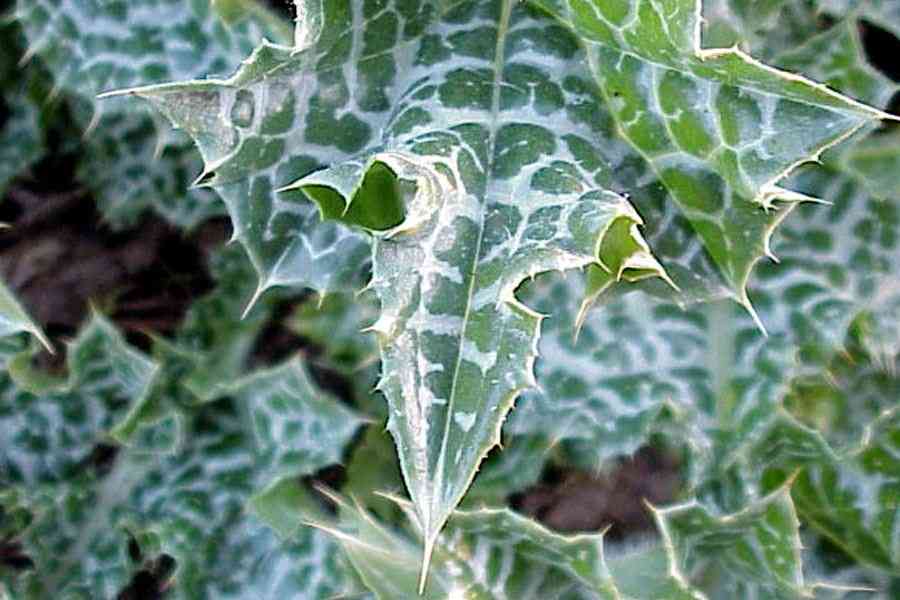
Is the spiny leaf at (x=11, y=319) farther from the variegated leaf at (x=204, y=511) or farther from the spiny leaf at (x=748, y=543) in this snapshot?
the spiny leaf at (x=748, y=543)

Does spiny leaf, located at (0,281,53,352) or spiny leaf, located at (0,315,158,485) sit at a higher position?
spiny leaf, located at (0,281,53,352)

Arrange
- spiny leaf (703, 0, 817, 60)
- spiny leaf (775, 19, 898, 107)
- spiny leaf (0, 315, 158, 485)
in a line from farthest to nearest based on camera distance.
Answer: spiny leaf (0, 315, 158, 485) → spiny leaf (775, 19, 898, 107) → spiny leaf (703, 0, 817, 60)

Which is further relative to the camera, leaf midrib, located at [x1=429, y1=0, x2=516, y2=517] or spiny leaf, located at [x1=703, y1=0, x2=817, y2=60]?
spiny leaf, located at [x1=703, y1=0, x2=817, y2=60]

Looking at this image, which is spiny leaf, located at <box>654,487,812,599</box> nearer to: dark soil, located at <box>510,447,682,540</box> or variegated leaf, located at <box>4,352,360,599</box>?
dark soil, located at <box>510,447,682,540</box>

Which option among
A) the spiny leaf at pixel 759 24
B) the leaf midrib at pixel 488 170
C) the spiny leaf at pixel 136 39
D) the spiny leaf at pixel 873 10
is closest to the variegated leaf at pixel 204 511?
the spiny leaf at pixel 136 39

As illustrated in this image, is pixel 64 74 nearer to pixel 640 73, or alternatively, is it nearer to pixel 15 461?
pixel 15 461

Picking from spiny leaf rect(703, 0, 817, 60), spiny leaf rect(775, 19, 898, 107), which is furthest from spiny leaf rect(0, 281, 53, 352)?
spiny leaf rect(775, 19, 898, 107)

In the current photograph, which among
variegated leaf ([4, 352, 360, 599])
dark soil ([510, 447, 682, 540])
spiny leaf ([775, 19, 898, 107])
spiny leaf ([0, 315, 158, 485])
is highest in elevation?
spiny leaf ([775, 19, 898, 107])

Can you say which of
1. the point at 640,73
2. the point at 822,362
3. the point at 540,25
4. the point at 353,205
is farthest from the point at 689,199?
the point at 822,362
